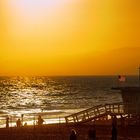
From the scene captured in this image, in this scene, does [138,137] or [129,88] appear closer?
[138,137]

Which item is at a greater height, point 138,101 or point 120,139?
point 138,101

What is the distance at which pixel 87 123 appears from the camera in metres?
45.1

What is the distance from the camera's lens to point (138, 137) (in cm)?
3681

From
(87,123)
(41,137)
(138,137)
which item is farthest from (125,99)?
(41,137)

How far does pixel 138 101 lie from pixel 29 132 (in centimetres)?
1091

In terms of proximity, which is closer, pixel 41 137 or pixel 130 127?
pixel 41 137

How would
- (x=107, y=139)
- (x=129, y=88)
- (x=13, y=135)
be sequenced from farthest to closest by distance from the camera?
(x=129, y=88)
(x=13, y=135)
(x=107, y=139)

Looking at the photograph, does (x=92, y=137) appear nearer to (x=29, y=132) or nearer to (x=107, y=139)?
(x=107, y=139)

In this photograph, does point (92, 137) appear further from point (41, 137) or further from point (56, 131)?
point (56, 131)

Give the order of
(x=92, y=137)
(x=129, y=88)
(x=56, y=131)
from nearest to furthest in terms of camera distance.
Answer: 1. (x=92, y=137)
2. (x=56, y=131)
3. (x=129, y=88)

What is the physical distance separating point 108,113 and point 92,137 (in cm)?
1319

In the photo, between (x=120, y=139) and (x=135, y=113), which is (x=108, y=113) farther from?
(x=120, y=139)

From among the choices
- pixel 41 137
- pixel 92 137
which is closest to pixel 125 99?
pixel 41 137

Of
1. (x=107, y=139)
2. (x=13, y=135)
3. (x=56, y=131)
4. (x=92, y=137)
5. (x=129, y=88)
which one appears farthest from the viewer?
(x=129, y=88)
